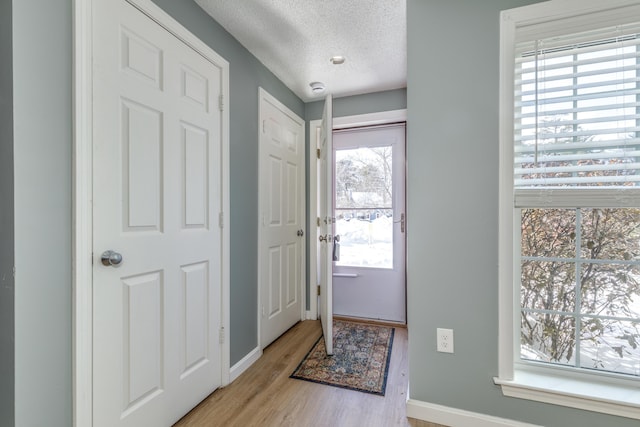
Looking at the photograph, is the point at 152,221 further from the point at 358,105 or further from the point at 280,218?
the point at 358,105

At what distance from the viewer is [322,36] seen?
1910 mm

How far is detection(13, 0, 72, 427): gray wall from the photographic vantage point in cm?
92

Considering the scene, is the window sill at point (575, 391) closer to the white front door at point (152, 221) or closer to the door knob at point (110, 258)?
the white front door at point (152, 221)

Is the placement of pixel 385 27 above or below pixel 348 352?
above

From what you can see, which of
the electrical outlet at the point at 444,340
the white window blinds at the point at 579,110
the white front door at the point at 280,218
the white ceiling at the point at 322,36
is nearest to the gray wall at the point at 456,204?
the electrical outlet at the point at 444,340

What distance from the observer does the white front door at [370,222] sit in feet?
9.43

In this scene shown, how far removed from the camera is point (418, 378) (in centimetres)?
150

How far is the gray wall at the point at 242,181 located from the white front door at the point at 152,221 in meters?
0.15

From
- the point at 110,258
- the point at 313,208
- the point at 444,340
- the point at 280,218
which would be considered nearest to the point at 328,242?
the point at 280,218

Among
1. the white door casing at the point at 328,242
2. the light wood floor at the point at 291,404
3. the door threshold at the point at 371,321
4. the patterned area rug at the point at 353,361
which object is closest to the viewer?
the light wood floor at the point at 291,404

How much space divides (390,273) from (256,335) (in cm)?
143

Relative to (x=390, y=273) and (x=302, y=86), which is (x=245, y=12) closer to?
→ (x=302, y=86)

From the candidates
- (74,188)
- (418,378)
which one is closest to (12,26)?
(74,188)

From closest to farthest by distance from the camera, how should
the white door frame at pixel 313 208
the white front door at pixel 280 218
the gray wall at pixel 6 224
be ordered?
1. the gray wall at pixel 6 224
2. the white front door at pixel 280 218
3. the white door frame at pixel 313 208
